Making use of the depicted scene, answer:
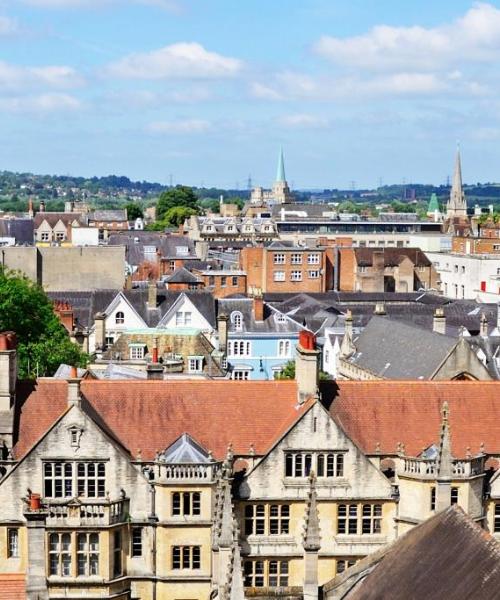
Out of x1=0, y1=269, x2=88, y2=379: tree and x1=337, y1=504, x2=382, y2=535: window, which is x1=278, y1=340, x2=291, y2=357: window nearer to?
x1=0, y1=269, x2=88, y2=379: tree

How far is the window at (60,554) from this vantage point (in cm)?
4850

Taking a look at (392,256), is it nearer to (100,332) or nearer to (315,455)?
(100,332)

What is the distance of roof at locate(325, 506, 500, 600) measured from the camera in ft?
99.9

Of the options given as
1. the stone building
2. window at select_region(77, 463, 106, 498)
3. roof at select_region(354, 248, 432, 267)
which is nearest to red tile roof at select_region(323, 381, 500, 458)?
the stone building

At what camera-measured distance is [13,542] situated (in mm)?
49938

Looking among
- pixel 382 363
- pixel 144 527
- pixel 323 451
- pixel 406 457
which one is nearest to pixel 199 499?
pixel 144 527

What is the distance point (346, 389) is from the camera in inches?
2151

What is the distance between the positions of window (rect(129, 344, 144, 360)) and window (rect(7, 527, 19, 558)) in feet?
142

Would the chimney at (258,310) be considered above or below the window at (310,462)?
above

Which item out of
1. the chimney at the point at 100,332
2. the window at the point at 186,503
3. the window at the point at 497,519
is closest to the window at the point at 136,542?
the window at the point at 186,503

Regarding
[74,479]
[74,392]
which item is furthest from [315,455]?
[74,392]

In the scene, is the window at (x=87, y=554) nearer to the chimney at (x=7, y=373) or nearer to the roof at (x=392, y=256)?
the chimney at (x=7, y=373)

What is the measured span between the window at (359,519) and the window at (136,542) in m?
8.63

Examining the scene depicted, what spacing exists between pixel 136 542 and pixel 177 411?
614 cm
